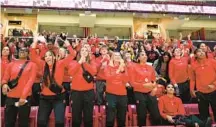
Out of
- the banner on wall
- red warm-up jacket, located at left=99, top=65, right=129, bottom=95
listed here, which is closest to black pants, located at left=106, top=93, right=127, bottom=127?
red warm-up jacket, located at left=99, top=65, right=129, bottom=95

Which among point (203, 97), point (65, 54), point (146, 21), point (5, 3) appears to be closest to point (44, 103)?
point (65, 54)

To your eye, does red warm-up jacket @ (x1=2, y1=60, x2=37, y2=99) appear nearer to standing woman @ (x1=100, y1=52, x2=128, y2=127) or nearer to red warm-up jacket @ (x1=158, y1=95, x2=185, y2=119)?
standing woman @ (x1=100, y1=52, x2=128, y2=127)

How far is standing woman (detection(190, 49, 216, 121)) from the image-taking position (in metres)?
4.86

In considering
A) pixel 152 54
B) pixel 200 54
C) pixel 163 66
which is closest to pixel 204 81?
pixel 200 54

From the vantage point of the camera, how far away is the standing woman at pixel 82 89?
428 centimetres

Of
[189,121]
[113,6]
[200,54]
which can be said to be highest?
[113,6]

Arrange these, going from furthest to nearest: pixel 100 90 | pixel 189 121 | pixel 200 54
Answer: pixel 100 90
pixel 200 54
pixel 189 121

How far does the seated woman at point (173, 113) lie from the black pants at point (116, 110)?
0.69 metres

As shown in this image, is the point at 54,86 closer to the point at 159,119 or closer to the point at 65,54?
the point at 65,54

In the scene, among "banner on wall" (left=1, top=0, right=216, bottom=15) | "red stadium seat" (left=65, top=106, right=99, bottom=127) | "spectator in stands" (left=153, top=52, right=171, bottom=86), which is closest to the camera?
"red stadium seat" (left=65, top=106, right=99, bottom=127)

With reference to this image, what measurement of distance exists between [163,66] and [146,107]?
5.01ft

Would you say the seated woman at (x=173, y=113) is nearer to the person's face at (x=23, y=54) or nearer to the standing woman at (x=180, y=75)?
the standing woman at (x=180, y=75)

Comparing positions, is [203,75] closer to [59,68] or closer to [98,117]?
[98,117]

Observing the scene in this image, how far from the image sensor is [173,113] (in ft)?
16.1
